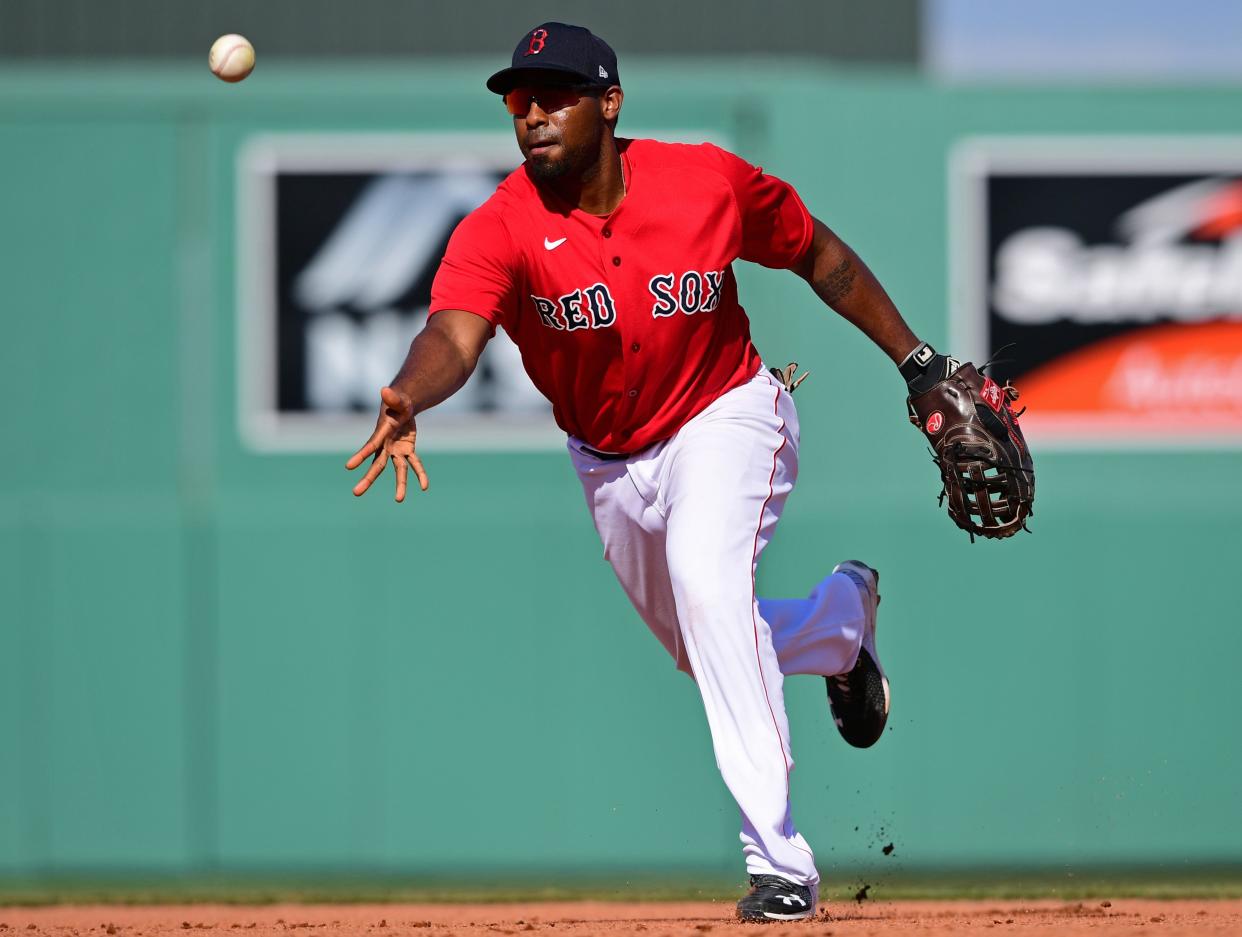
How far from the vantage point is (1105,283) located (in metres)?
7.83

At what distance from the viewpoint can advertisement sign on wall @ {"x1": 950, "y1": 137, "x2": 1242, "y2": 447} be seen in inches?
307

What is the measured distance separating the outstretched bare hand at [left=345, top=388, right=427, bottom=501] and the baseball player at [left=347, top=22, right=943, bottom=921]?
0.16 meters

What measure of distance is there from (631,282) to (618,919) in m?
2.06

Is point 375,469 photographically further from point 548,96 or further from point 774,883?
point 774,883

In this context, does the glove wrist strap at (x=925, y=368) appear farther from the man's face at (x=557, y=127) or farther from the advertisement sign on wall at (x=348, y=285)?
the advertisement sign on wall at (x=348, y=285)

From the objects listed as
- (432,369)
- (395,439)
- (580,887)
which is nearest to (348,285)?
(580,887)

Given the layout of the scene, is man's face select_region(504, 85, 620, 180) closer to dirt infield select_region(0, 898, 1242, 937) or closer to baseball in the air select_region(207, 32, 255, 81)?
baseball in the air select_region(207, 32, 255, 81)

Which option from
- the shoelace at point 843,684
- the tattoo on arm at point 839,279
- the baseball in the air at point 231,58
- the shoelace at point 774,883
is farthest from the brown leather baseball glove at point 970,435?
the baseball in the air at point 231,58

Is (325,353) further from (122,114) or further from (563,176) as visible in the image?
(563,176)

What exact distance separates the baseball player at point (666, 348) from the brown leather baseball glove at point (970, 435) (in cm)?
7

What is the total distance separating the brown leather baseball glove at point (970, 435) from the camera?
4859mm

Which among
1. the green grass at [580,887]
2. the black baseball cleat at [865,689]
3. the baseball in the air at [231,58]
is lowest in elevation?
the green grass at [580,887]

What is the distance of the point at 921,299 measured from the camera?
25.6ft

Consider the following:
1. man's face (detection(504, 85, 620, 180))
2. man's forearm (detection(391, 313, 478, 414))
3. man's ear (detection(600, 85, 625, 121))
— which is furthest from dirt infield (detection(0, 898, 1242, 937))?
man's ear (detection(600, 85, 625, 121))
